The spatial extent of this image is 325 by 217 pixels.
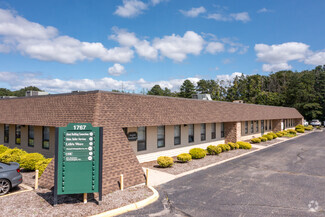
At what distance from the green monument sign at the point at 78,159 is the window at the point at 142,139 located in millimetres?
7383

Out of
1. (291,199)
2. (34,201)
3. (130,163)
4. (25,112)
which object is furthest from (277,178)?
(25,112)

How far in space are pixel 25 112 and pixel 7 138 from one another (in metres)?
5.68

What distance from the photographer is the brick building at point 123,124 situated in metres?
11.4

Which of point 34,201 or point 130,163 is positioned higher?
point 130,163

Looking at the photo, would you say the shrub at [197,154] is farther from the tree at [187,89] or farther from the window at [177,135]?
the tree at [187,89]

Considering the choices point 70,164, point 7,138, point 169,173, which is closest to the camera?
point 70,164

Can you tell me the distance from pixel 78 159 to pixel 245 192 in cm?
805

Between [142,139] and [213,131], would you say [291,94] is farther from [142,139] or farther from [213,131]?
[142,139]

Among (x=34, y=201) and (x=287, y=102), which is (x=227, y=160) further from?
(x=287, y=102)

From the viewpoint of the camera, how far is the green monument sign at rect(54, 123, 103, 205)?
27.9 feet

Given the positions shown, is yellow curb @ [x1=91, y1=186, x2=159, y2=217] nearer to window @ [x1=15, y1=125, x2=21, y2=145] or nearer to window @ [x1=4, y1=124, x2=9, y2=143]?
window @ [x1=15, y1=125, x2=21, y2=145]

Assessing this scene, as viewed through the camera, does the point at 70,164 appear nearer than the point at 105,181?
Yes

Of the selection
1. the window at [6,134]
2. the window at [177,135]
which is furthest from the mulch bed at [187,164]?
the window at [6,134]

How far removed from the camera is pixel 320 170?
1539cm
